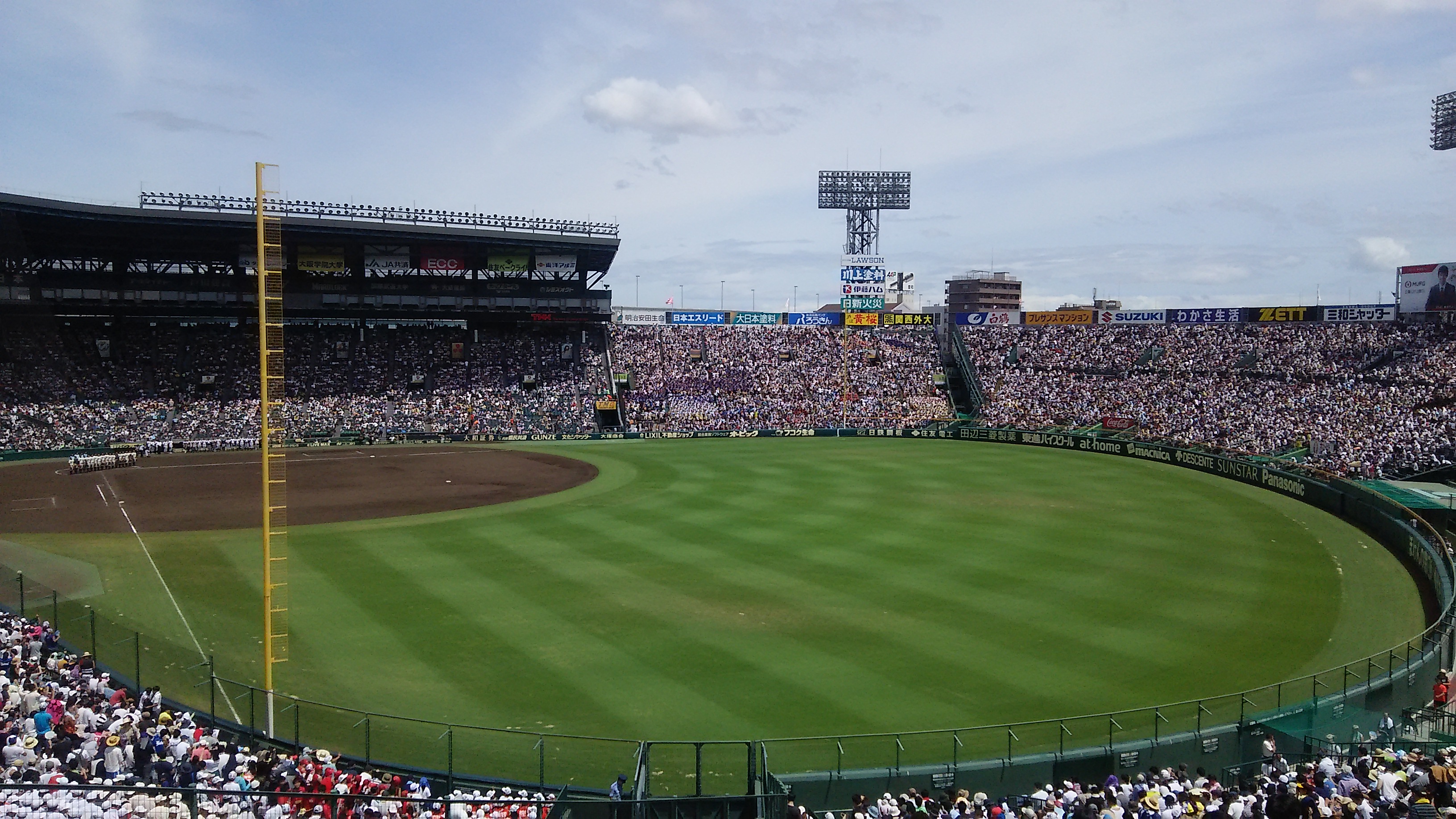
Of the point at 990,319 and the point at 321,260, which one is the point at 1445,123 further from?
→ the point at 321,260

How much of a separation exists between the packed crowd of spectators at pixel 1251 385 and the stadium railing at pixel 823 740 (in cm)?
3690

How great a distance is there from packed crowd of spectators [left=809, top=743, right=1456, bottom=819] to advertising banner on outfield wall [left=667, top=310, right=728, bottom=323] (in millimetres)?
77033

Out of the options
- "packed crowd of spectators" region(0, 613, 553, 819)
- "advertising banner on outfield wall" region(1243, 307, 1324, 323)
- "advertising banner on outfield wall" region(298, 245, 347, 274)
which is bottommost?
"packed crowd of spectators" region(0, 613, 553, 819)

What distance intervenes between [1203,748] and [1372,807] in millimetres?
4864

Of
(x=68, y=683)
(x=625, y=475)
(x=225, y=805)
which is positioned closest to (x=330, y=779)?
(x=225, y=805)

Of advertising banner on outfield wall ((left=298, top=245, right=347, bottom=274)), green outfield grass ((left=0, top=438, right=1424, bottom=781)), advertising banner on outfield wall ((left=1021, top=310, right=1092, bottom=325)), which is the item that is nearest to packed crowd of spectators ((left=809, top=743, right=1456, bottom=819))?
green outfield grass ((left=0, top=438, right=1424, bottom=781))

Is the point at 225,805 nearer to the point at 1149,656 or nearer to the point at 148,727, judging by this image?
the point at 148,727

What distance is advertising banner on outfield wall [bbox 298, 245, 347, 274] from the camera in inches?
2793

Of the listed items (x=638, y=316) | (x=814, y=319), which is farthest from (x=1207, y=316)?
(x=638, y=316)

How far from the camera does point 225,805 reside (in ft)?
35.4

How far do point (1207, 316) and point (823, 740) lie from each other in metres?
73.7

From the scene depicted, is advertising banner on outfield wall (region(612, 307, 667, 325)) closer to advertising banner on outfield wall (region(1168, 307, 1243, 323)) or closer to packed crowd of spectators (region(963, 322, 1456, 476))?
packed crowd of spectators (region(963, 322, 1456, 476))

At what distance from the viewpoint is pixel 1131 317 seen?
81.3m

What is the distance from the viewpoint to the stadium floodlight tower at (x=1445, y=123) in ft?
198
